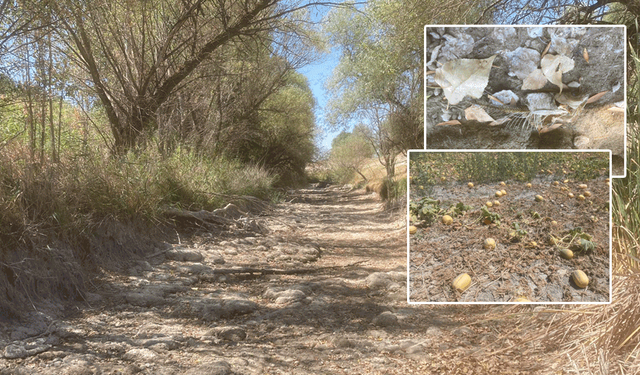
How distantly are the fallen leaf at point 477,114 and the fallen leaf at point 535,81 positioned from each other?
0.54ft

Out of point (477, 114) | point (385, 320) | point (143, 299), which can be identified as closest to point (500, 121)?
point (477, 114)

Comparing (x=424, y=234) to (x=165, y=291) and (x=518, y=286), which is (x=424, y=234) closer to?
(x=518, y=286)

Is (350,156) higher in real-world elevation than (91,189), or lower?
higher

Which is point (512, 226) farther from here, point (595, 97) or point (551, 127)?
point (595, 97)

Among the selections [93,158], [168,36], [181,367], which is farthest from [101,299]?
[168,36]

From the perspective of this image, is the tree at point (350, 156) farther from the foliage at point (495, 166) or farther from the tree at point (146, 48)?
the foliage at point (495, 166)

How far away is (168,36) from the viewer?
22.5 ft

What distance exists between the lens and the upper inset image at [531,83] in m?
1.83

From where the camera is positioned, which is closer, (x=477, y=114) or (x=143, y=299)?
(x=477, y=114)

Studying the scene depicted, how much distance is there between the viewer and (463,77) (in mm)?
1853

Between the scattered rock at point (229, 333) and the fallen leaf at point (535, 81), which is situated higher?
the fallen leaf at point (535, 81)

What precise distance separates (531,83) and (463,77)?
0.25m

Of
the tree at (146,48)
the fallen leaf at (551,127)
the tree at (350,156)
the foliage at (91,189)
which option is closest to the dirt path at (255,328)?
the foliage at (91,189)

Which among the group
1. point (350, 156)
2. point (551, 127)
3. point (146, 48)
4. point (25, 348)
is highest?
point (146, 48)
